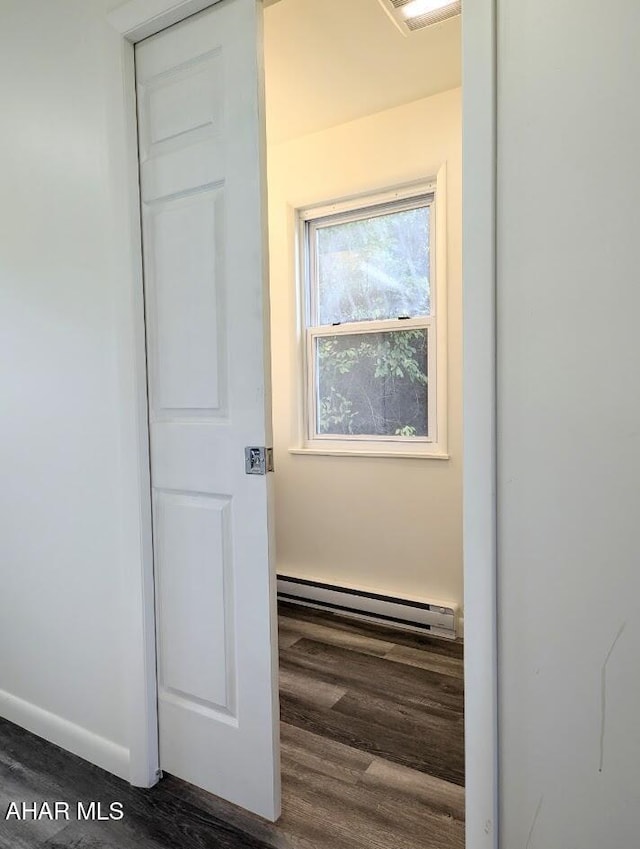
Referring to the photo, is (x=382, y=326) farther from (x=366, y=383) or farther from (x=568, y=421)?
(x=568, y=421)

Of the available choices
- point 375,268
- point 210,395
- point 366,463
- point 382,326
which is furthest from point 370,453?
point 210,395

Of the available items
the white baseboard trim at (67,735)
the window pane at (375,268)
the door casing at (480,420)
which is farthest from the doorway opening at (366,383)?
the door casing at (480,420)

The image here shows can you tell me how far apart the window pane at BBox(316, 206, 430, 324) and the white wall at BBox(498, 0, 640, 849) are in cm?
165

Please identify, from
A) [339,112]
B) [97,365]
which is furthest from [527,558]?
[339,112]

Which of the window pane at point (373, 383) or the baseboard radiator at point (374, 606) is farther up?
the window pane at point (373, 383)

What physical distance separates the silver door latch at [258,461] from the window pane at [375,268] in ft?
5.24

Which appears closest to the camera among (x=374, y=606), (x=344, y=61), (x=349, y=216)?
(x=344, y=61)

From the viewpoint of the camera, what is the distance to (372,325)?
2.75 metres

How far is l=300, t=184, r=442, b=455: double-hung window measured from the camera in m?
2.64

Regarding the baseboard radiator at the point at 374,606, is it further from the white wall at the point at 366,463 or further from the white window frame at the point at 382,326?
the white window frame at the point at 382,326

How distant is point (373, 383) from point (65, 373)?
62.9 inches

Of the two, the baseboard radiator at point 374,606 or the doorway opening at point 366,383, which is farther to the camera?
the baseboard radiator at point 374,606

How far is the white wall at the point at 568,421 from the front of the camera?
93 centimetres

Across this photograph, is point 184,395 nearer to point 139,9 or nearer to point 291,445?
point 139,9
